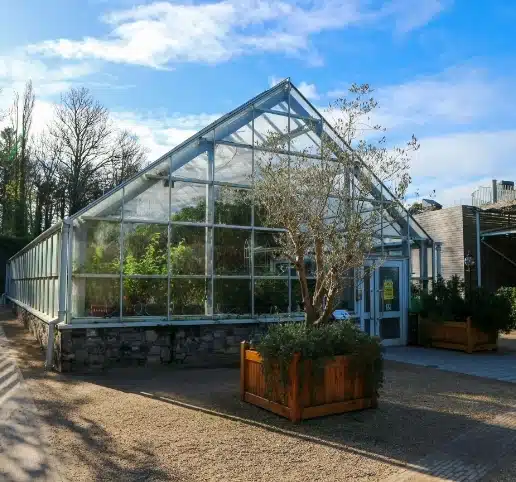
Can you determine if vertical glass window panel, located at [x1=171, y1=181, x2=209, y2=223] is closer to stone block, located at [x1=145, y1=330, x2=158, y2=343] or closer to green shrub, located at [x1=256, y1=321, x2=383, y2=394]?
stone block, located at [x1=145, y1=330, x2=158, y2=343]

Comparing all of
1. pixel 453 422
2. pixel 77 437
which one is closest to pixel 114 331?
pixel 77 437

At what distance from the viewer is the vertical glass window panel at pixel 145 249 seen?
31.0 feet

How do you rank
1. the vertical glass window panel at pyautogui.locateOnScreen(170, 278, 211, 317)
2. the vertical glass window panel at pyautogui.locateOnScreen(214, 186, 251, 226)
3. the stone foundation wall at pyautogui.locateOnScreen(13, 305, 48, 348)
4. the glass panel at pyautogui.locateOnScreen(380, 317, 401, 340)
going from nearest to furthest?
the vertical glass window panel at pyautogui.locateOnScreen(170, 278, 211, 317), the vertical glass window panel at pyautogui.locateOnScreen(214, 186, 251, 226), the stone foundation wall at pyautogui.locateOnScreen(13, 305, 48, 348), the glass panel at pyautogui.locateOnScreen(380, 317, 401, 340)

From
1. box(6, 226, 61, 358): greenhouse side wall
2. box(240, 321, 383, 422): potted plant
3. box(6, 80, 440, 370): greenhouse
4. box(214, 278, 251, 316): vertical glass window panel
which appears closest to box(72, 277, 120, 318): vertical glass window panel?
box(6, 80, 440, 370): greenhouse

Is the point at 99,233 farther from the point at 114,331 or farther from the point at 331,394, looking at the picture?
the point at 331,394

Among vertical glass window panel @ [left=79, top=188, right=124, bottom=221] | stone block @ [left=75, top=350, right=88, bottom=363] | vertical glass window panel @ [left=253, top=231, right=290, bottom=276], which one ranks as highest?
vertical glass window panel @ [left=79, top=188, right=124, bottom=221]

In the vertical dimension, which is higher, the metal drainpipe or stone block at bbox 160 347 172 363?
the metal drainpipe

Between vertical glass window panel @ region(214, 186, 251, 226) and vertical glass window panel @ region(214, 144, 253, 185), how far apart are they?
0.80 feet

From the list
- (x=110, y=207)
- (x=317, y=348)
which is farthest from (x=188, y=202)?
(x=317, y=348)

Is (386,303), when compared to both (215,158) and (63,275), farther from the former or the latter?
(63,275)

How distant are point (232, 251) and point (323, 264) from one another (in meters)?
3.92

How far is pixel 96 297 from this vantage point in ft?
30.3

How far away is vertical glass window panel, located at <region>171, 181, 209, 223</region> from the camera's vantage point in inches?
392

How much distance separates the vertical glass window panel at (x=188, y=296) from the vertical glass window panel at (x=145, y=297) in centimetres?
16
